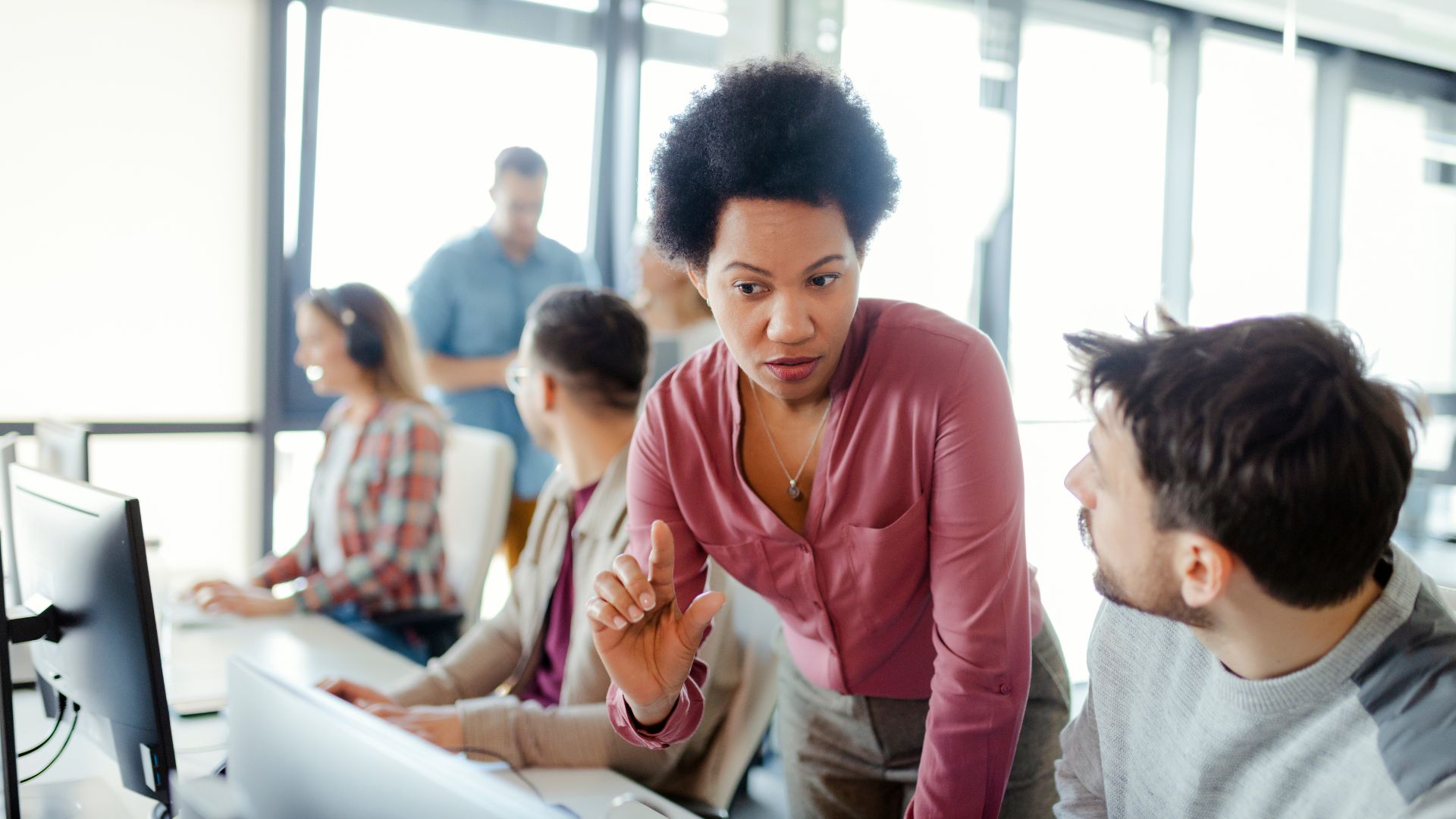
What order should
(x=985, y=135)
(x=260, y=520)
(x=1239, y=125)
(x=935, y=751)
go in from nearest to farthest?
(x=935, y=751), (x=1239, y=125), (x=260, y=520), (x=985, y=135)

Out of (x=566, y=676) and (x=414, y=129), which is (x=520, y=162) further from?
(x=566, y=676)

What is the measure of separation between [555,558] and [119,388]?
282 centimetres

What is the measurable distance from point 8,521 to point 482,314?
2.02m

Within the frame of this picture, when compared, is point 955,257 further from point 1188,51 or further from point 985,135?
point 1188,51

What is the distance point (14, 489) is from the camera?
1.47 meters

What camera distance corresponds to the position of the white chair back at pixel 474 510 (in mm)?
2445

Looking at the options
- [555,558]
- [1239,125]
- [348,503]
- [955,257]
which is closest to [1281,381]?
[555,558]

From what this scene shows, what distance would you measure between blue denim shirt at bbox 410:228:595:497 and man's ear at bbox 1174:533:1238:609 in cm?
294

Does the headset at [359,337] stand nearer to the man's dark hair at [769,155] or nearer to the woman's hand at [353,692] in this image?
the woman's hand at [353,692]

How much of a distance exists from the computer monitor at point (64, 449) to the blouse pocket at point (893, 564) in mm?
1283

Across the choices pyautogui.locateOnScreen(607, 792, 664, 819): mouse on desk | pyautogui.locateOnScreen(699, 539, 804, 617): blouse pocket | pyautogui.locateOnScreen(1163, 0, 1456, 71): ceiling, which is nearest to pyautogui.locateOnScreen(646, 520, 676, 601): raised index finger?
pyautogui.locateOnScreen(699, 539, 804, 617): blouse pocket

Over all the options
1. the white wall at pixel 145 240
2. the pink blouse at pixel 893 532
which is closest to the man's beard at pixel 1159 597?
the pink blouse at pixel 893 532

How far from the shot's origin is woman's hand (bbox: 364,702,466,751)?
4.80 ft

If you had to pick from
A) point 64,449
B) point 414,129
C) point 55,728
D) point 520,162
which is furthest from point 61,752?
point 414,129
